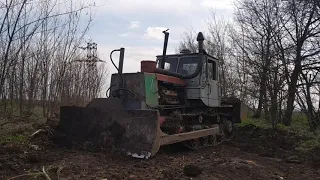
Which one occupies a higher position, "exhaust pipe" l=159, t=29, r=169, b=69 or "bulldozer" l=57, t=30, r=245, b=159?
"exhaust pipe" l=159, t=29, r=169, b=69

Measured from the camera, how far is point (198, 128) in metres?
9.40

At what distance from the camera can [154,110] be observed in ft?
23.2

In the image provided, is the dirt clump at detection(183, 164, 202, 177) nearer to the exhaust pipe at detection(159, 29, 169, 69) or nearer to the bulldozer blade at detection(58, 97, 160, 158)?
the bulldozer blade at detection(58, 97, 160, 158)

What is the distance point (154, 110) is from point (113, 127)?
37.8 inches

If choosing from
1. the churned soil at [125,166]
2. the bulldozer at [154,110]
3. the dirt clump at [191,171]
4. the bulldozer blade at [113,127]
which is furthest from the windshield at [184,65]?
the dirt clump at [191,171]

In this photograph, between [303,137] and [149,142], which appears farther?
[303,137]

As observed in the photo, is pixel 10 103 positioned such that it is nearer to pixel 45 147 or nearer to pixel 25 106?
pixel 25 106

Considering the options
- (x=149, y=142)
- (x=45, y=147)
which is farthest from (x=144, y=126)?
(x=45, y=147)

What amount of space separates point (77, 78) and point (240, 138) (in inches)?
226

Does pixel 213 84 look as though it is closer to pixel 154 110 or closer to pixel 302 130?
pixel 154 110

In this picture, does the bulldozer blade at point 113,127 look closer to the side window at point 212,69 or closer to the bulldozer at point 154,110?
the bulldozer at point 154,110

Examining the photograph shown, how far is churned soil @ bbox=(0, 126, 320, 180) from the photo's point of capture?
5.26 m

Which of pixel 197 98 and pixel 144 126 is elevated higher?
pixel 197 98

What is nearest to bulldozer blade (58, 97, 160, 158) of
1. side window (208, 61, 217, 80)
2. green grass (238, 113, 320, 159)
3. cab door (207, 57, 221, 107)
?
cab door (207, 57, 221, 107)
